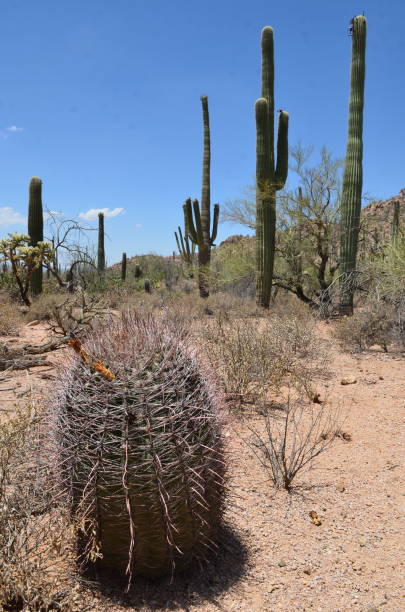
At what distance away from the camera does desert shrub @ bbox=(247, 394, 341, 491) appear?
402 cm

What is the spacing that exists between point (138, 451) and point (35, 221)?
1543 centimetres

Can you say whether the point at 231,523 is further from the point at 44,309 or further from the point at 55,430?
the point at 44,309

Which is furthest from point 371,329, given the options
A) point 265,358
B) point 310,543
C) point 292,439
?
point 310,543

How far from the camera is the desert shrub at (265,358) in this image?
6277 millimetres

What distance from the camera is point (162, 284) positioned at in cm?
2730

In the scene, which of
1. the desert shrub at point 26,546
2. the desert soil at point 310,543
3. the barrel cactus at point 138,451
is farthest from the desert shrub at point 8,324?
the barrel cactus at point 138,451

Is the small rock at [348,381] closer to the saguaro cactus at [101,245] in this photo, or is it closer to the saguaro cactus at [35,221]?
the saguaro cactus at [35,221]

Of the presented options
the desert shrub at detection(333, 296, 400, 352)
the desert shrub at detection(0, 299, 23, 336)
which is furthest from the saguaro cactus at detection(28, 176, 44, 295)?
the desert shrub at detection(333, 296, 400, 352)

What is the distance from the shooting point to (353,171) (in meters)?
12.9

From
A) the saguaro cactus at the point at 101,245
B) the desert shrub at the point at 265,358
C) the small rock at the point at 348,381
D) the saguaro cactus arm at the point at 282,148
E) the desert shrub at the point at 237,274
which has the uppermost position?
the saguaro cactus arm at the point at 282,148

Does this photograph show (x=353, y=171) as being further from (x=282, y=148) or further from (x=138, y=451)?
(x=138, y=451)

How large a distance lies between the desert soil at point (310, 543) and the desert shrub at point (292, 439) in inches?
3.9

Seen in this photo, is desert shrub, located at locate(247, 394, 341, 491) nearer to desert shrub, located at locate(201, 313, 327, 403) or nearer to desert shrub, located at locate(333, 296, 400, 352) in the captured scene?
desert shrub, located at locate(201, 313, 327, 403)

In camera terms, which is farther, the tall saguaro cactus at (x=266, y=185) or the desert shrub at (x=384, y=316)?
the tall saguaro cactus at (x=266, y=185)
